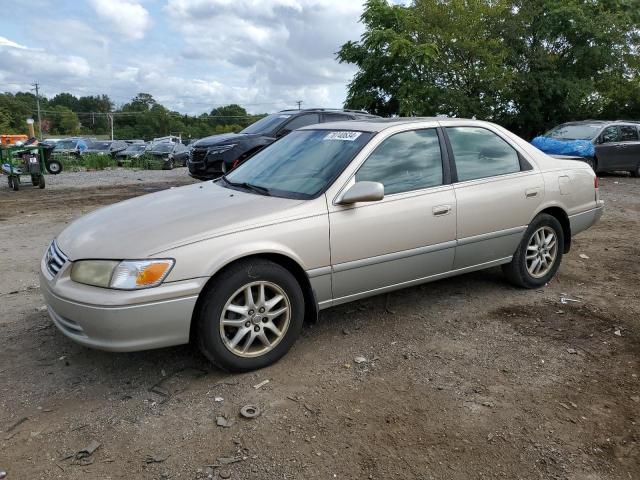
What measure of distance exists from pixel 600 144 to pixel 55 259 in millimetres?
14284

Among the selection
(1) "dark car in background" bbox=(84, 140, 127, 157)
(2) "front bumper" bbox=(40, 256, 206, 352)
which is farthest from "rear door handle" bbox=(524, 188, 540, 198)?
(1) "dark car in background" bbox=(84, 140, 127, 157)

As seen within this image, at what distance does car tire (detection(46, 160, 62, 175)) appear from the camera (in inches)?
636

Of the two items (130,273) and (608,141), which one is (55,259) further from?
(608,141)

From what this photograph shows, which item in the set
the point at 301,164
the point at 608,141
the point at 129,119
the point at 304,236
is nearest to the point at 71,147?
the point at 608,141

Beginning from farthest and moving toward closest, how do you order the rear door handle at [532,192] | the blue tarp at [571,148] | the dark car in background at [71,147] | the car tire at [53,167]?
the dark car in background at [71,147] → the car tire at [53,167] → the blue tarp at [571,148] → the rear door handle at [532,192]

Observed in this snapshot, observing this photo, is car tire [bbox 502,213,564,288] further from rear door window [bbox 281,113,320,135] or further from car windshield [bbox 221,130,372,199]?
rear door window [bbox 281,113,320,135]

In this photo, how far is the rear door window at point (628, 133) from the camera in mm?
14703

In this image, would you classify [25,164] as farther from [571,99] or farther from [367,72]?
[571,99]

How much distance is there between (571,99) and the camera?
22.1m

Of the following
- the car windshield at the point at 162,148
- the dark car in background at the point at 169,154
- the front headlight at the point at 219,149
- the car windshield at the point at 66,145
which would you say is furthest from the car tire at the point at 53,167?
the car windshield at the point at 66,145

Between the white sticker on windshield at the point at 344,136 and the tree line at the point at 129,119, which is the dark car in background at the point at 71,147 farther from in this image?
the tree line at the point at 129,119

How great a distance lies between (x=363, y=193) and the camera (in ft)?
11.7

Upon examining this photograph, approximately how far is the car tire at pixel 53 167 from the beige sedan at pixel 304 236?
44.6ft

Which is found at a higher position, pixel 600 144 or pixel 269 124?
pixel 269 124
